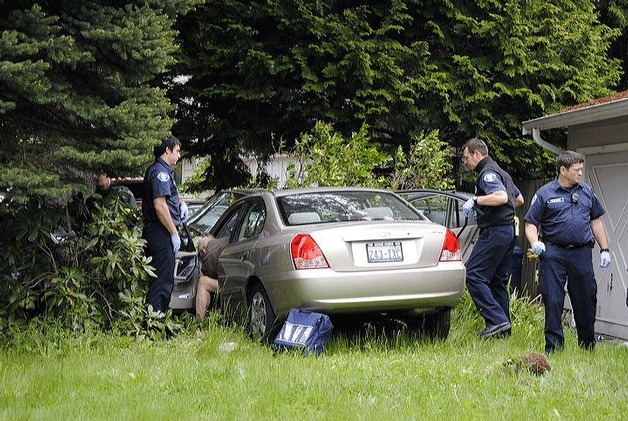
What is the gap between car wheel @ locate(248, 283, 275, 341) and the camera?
761 cm

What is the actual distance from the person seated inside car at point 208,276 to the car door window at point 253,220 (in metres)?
0.38

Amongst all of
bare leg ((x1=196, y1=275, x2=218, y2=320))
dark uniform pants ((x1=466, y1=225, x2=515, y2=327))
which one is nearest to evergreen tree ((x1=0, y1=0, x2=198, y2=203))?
bare leg ((x1=196, y1=275, x2=218, y2=320))

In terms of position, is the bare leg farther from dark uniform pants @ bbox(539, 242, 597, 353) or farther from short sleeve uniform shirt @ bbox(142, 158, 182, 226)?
dark uniform pants @ bbox(539, 242, 597, 353)

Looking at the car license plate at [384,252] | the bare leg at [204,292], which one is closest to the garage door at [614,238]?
the car license plate at [384,252]

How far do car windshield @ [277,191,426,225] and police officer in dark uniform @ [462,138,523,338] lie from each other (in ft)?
2.16

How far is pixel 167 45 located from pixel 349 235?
218cm

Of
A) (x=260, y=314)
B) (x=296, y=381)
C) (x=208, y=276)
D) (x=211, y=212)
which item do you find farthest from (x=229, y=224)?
(x=296, y=381)

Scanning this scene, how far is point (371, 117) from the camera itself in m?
14.9

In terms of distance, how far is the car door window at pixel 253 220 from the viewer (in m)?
8.17

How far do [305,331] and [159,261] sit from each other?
166 cm

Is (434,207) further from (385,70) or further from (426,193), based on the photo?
(385,70)

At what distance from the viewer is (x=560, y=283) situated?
759 centimetres

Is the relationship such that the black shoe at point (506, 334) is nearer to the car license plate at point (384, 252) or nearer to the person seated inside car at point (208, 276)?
the car license plate at point (384, 252)

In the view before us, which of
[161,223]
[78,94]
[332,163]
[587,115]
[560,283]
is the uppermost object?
[78,94]
